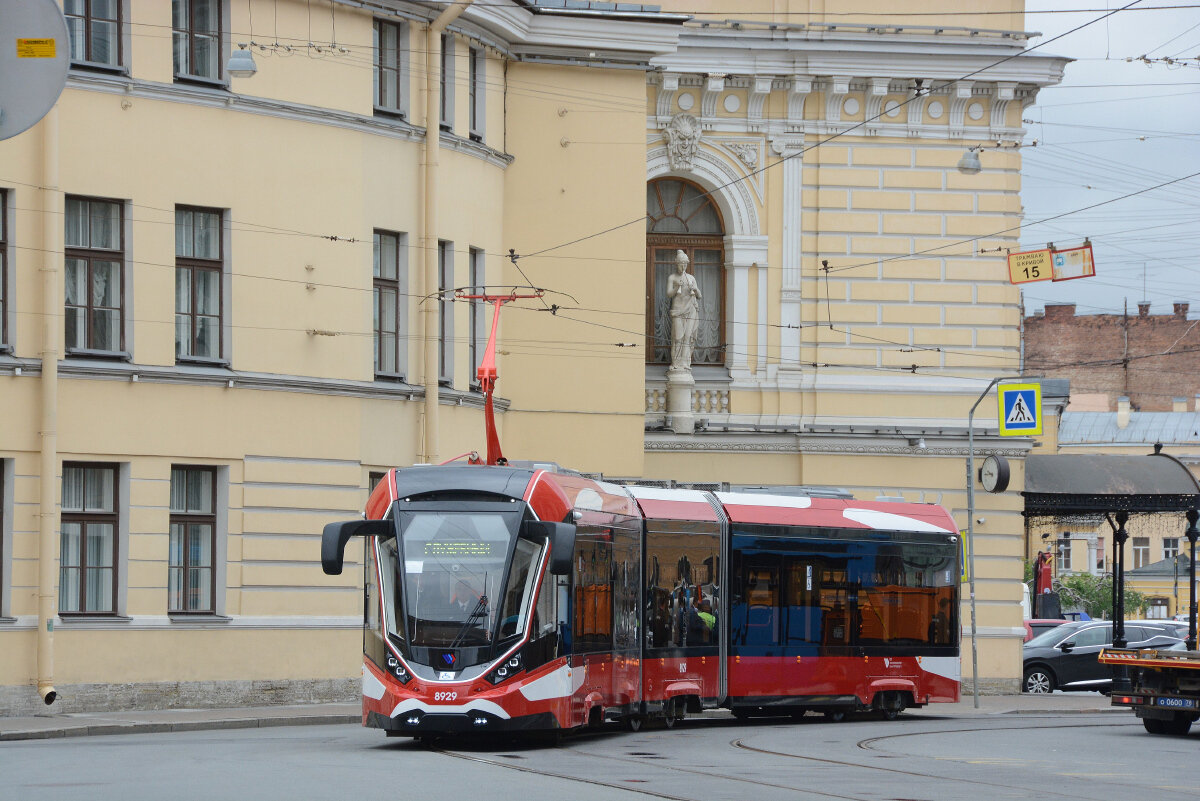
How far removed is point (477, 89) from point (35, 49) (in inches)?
904

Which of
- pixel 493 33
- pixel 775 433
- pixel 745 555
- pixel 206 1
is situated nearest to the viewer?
pixel 745 555

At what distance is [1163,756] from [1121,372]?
9042 centimetres

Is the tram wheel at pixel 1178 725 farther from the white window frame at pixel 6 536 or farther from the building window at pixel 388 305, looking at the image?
the white window frame at pixel 6 536

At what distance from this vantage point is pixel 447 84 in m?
30.3

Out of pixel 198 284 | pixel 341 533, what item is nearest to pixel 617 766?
pixel 341 533

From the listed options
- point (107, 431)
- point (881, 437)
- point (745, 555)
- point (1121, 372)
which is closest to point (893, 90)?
point (881, 437)

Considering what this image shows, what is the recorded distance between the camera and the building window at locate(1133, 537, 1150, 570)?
112812 mm

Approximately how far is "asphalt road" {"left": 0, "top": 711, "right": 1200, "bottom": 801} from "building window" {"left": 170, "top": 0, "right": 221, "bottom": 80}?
9.51 meters

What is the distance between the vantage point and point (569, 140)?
32875mm

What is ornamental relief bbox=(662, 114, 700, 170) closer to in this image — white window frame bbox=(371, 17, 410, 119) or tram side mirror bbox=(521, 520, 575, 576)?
white window frame bbox=(371, 17, 410, 119)

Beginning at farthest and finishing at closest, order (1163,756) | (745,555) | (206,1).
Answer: (206,1)
(745,555)
(1163,756)

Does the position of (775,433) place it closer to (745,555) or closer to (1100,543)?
(745,555)

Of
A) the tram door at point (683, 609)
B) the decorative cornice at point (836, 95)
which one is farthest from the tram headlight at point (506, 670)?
the decorative cornice at point (836, 95)

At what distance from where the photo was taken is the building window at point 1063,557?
11025 cm
